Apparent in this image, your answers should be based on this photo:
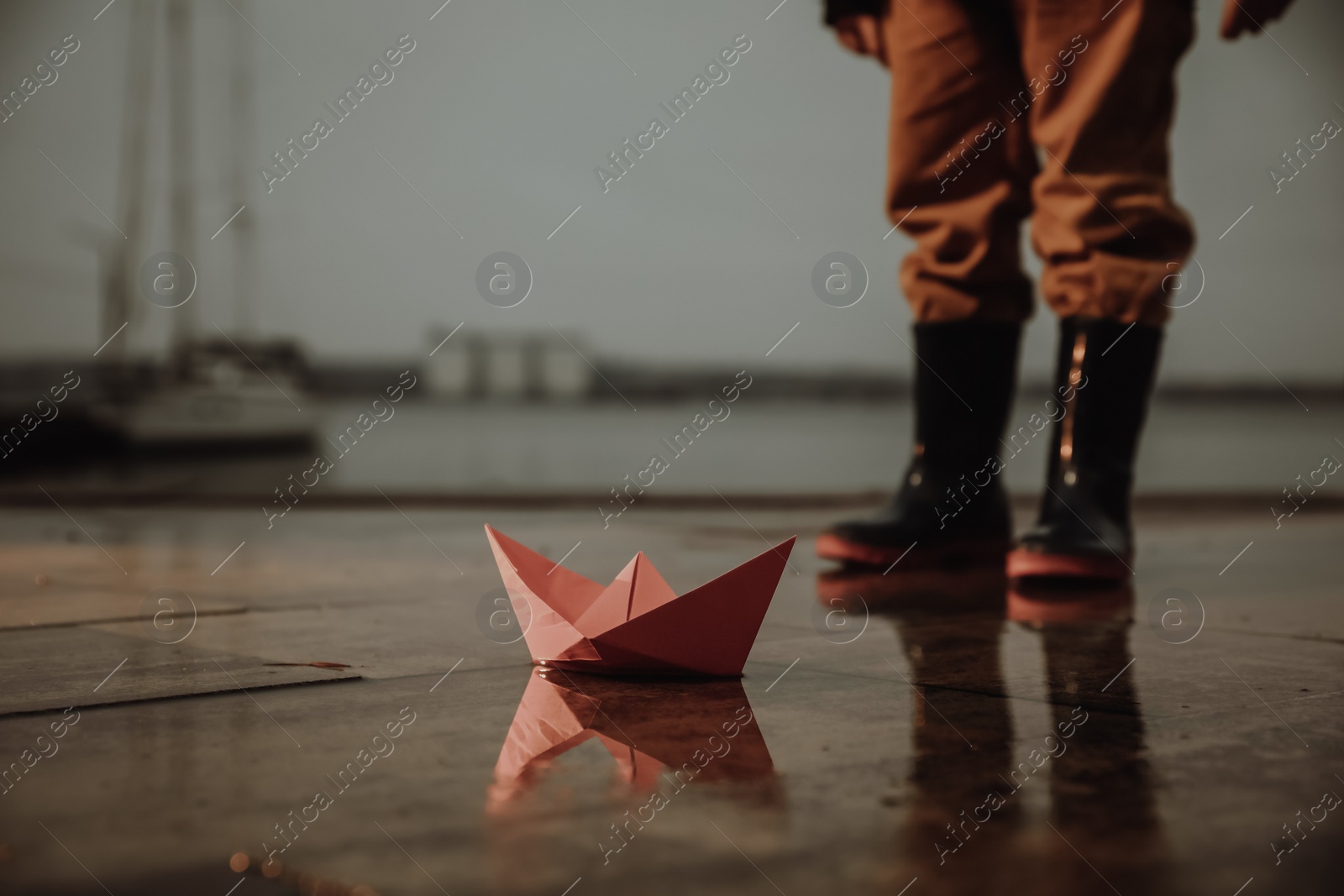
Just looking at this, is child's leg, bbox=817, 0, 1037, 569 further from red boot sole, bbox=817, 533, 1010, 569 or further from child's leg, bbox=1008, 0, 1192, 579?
child's leg, bbox=1008, 0, 1192, 579

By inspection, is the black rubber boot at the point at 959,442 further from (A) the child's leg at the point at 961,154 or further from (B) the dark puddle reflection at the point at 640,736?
(B) the dark puddle reflection at the point at 640,736

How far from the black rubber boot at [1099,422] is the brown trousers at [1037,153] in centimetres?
4

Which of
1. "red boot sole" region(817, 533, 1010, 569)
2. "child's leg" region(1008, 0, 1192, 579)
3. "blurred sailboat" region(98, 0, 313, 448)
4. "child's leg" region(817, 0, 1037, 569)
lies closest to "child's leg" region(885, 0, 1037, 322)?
"child's leg" region(817, 0, 1037, 569)

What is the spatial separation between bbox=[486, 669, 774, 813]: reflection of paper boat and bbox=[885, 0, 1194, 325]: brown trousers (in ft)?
4.14

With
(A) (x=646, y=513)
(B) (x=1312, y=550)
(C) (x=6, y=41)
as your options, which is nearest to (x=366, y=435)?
(C) (x=6, y=41)

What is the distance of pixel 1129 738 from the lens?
32.3 inches

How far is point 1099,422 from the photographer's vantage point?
1.94 metres

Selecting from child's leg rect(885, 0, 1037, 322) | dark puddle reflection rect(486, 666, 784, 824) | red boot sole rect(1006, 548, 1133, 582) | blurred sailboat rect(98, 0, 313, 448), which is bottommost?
red boot sole rect(1006, 548, 1133, 582)

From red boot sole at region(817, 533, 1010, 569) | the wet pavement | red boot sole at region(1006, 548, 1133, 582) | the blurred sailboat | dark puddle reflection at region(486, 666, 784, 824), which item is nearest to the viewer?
the wet pavement

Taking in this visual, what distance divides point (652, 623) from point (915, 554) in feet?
3.69

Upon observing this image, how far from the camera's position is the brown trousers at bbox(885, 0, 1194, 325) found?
6.29ft

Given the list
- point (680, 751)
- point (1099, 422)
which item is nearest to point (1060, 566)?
point (1099, 422)

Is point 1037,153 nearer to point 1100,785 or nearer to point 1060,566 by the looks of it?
point 1060,566

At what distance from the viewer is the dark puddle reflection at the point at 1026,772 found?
0.55 metres
